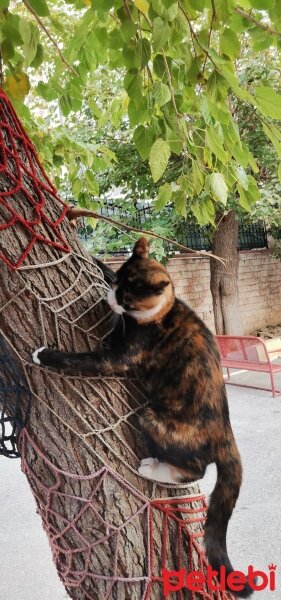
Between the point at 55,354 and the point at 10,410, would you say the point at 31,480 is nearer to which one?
the point at 10,410

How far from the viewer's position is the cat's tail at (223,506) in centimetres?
108

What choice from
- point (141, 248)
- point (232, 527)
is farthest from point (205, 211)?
point (232, 527)

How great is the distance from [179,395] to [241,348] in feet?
16.1

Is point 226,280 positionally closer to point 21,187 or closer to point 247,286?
point 247,286

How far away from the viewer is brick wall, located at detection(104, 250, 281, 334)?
7672mm

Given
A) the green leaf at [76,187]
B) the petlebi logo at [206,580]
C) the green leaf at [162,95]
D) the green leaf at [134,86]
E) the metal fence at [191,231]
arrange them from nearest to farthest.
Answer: the petlebi logo at [206,580]
the green leaf at [162,95]
the green leaf at [134,86]
the green leaf at [76,187]
the metal fence at [191,231]

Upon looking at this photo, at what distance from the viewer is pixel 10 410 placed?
103 centimetres

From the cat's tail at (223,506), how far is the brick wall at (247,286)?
6.25 m

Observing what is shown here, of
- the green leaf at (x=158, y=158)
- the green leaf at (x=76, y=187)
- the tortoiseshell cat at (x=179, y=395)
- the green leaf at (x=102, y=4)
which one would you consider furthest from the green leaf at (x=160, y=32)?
the green leaf at (x=76, y=187)

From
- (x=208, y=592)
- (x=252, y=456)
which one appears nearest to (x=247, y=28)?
(x=208, y=592)

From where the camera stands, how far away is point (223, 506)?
45.6 inches

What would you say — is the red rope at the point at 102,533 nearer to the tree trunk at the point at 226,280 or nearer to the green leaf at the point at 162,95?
the green leaf at the point at 162,95

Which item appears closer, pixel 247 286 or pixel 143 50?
pixel 143 50

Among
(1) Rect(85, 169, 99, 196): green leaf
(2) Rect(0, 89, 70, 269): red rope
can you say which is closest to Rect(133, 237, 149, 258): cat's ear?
(2) Rect(0, 89, 70, 269): red rope
